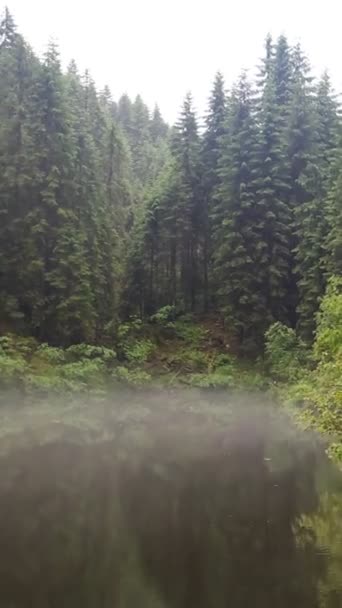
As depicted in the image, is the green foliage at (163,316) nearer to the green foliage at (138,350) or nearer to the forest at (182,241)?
the forest at (182,241)

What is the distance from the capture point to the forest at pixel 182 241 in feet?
116

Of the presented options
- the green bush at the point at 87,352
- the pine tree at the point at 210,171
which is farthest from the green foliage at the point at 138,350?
the pine tree at the point at 210,171

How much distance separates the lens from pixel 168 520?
14398 millimetres

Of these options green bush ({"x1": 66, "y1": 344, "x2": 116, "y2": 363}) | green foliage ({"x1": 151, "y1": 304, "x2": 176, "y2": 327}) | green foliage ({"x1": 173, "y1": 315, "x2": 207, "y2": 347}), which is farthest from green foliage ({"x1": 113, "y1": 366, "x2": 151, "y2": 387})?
green foliage ({"x1": 151, "y1": 304, "x2": 176, "y2": 327})

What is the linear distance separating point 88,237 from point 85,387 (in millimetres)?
11949

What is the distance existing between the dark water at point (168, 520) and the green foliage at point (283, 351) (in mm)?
8627

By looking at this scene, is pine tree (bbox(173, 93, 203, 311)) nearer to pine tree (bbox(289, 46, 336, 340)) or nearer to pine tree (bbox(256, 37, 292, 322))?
pine tree (bbox(256, 37, 292, 322))

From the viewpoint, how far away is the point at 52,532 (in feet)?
43.8

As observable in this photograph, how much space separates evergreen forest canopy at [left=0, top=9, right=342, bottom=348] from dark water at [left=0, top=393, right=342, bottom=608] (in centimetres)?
1273

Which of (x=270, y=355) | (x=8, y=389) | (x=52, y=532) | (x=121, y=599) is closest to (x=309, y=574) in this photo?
(x=121, y=599)

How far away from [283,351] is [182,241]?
13.2 metres

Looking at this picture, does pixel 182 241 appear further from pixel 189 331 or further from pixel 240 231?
pixel 189 331

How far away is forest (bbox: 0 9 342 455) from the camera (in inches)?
1388

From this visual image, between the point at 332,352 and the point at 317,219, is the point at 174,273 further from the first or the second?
the point at 332,352
